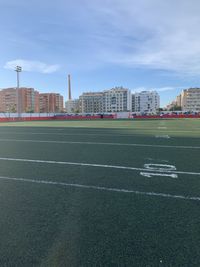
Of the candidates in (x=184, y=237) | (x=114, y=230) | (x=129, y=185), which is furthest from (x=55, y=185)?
(x=184, y=237)

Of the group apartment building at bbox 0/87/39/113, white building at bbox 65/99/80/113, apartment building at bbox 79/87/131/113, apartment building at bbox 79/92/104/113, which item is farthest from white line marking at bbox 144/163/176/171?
white building at bbox 65/99/80/113

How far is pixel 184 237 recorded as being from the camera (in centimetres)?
271

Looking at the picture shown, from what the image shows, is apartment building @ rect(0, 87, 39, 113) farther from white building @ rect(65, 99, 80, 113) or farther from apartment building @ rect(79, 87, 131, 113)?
apartment building @ rect(79, 87, 131, 113)

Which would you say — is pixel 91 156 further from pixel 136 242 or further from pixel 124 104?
pixel 124 104

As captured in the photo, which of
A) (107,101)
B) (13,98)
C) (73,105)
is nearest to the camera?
(107,101)

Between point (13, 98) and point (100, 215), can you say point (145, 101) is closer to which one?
point (13, 98)

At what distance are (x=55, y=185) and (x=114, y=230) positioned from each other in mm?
2014

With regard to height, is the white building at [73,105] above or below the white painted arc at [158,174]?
above

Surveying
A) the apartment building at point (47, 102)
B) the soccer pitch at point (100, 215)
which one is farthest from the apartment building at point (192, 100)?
the soccer pitch at point (100, 215)

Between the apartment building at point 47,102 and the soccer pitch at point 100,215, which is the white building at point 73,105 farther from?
the soccer pitch at point 100,215

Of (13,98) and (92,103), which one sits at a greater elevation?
(13,98)

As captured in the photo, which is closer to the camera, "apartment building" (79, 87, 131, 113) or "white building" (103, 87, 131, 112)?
"white building" (103, 87, 131, 112)

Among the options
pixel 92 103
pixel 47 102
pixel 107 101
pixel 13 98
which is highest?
pixel 13 98

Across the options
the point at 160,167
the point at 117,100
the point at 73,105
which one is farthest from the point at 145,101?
the point at 160,167
